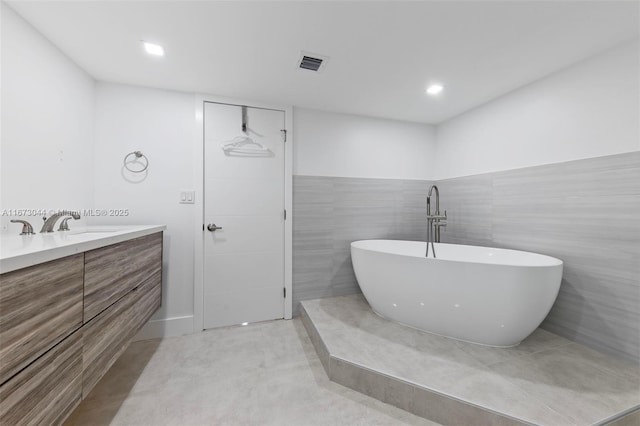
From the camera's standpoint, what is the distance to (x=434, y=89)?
213cm

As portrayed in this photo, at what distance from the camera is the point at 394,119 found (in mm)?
2834

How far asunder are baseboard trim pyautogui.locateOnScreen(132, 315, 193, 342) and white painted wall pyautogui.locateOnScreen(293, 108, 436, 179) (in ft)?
5.64

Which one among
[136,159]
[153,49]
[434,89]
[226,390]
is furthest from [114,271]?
[434,89]

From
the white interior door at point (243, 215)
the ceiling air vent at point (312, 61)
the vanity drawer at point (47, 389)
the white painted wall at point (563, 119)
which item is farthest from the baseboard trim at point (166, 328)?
the white painted wall at point (563, 119)

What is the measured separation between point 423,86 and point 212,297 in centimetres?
265

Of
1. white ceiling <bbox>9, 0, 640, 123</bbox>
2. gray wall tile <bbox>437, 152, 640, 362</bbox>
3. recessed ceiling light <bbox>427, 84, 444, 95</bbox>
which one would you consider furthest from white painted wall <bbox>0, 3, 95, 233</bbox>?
gray wall tile <bbox>437, 152, 640, 362</bbox>

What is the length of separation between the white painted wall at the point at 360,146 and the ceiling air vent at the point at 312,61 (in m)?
0.72

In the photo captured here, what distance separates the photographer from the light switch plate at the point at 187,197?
212 centimetres

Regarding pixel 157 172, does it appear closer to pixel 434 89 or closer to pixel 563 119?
pixel 434 89

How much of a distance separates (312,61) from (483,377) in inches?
88.6

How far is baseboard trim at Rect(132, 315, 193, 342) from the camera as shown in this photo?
80.2 inches

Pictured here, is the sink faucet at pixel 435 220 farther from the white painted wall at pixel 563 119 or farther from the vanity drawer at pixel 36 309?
the vanity drawer at pixel 36 309

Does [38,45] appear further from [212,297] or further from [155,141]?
[212,297]

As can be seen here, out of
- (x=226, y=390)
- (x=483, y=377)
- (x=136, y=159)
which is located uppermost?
(x=136, y=159)
